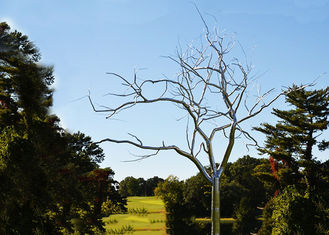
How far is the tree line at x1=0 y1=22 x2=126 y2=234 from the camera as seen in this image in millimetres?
10844

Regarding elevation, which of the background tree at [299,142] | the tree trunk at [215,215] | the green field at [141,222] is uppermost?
the background tree at [299,142]

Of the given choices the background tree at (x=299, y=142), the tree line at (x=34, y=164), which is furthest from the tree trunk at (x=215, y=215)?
the background tree at (x=299, y=142)

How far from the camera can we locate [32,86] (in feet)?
46.8

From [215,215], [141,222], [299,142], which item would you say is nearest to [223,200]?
[141,222]

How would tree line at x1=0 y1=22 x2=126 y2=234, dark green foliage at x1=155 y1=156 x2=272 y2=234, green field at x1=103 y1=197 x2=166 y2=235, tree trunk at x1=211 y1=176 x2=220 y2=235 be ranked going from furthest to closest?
1. green field at x1=103 y1=197 x2=166 y2=235
2. dark green foliage at x1=155 y1=156 x2=272 y2=234
3. tree line at x1=0 y1=22 x2=126 y2=234
4. tree trunk at x1=211 y1=176 x2=220 y2=235

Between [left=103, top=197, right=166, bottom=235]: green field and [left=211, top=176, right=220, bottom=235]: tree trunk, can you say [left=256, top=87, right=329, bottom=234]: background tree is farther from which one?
[left=211, top=176, right=220, bottom=235]: tree trunk

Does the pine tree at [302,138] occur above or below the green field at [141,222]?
above

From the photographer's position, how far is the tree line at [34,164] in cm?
1084

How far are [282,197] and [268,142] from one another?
39.7ft

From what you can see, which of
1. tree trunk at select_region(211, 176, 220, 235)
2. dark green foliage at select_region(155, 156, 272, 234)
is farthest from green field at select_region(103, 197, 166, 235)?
tree trunk at select_region(211, 176, 220, 235)

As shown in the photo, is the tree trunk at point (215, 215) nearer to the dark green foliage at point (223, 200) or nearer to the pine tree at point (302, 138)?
the dark green foliage at point (223, 200)

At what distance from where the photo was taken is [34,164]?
37.6 feet

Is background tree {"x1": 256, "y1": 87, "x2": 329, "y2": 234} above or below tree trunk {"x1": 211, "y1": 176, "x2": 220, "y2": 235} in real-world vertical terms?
above

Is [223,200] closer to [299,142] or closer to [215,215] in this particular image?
[299,142]
